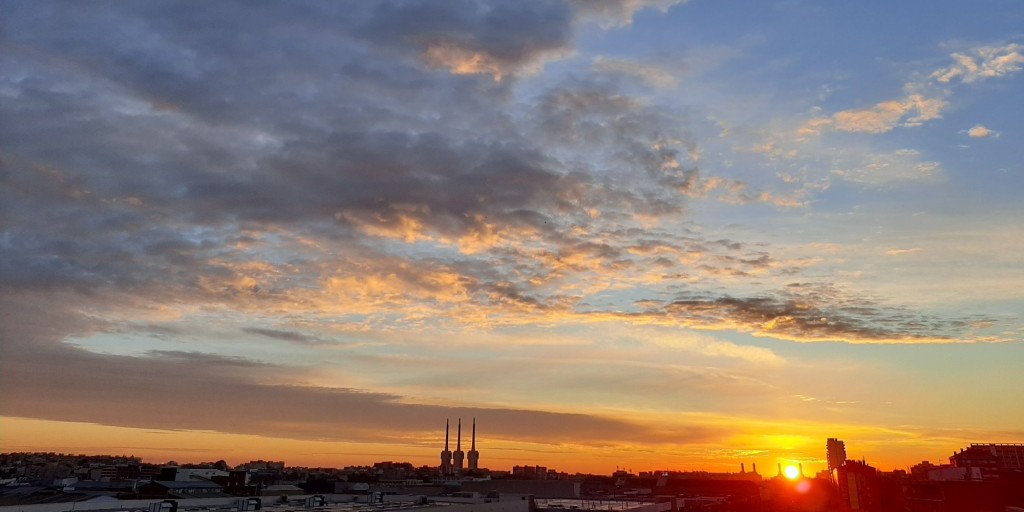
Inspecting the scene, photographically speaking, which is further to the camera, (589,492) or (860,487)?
(589,492)

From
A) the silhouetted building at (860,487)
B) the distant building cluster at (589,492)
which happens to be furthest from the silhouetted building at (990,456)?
the silhouetted building at (860,487)

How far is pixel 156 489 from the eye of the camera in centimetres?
8156

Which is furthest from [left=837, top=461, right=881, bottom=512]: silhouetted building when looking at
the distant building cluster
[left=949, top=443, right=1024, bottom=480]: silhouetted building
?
[left=949, top=443, right=1024, bottom=480]: silhouetted building

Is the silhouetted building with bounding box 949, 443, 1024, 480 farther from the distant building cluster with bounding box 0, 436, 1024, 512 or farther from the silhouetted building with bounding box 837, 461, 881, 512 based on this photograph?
the silhouetted building with bounding box 837, 461, 881, 512

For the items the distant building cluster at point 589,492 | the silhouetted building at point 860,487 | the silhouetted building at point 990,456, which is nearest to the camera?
the distant building cluster at point 589,492

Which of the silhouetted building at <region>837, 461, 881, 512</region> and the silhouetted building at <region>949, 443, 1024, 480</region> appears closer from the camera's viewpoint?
the silhouetted building at <region>837, 461, 881, 512</region>

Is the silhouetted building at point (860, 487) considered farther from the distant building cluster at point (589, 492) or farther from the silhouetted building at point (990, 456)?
the silhouetted building at point (990, 456)

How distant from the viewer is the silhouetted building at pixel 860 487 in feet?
332

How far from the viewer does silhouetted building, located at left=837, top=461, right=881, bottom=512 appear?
10112 centimetres

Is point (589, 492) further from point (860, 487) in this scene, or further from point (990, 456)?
point (990, 456)

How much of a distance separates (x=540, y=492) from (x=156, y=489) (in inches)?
3348

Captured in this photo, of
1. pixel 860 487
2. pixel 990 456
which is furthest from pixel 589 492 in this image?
→ pixel 990 456

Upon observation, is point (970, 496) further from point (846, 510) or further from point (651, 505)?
point (651, 505)

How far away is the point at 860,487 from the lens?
10212 cm
